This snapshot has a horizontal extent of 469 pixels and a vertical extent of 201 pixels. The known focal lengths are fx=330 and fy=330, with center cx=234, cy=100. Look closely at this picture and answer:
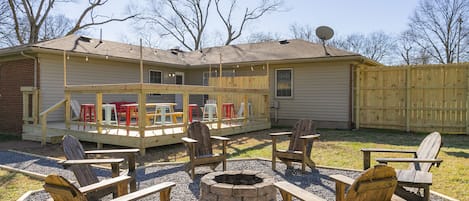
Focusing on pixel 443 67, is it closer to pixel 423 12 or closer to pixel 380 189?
pixel 380 189

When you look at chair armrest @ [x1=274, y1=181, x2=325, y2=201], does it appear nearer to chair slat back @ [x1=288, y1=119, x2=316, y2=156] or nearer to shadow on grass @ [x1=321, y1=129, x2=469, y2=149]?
chair slat back @ [x1=288, y1=119, x2=316, y2=156]

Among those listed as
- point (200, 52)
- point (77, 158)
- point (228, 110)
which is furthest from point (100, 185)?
point (200, 52)

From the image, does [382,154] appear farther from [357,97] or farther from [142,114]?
[142,114]

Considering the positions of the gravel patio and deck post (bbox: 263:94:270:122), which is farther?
deck post (bbox: 263:94:270:122)

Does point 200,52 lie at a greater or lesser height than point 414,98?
greater

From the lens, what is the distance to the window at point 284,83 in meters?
13.0

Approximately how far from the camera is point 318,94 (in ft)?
40.3

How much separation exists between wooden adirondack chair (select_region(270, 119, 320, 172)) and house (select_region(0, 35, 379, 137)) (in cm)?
537

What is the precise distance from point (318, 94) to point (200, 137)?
7.68 m

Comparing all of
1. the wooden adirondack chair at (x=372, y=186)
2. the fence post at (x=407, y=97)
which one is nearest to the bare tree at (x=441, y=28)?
the fence post at (x=407, y=97)

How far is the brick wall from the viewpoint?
1052 cm

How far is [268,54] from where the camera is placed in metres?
13.7

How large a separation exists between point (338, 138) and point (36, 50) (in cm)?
913

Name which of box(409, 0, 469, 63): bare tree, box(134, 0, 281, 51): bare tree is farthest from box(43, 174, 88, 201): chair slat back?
box(409, 0, 469, 63): bare tree
